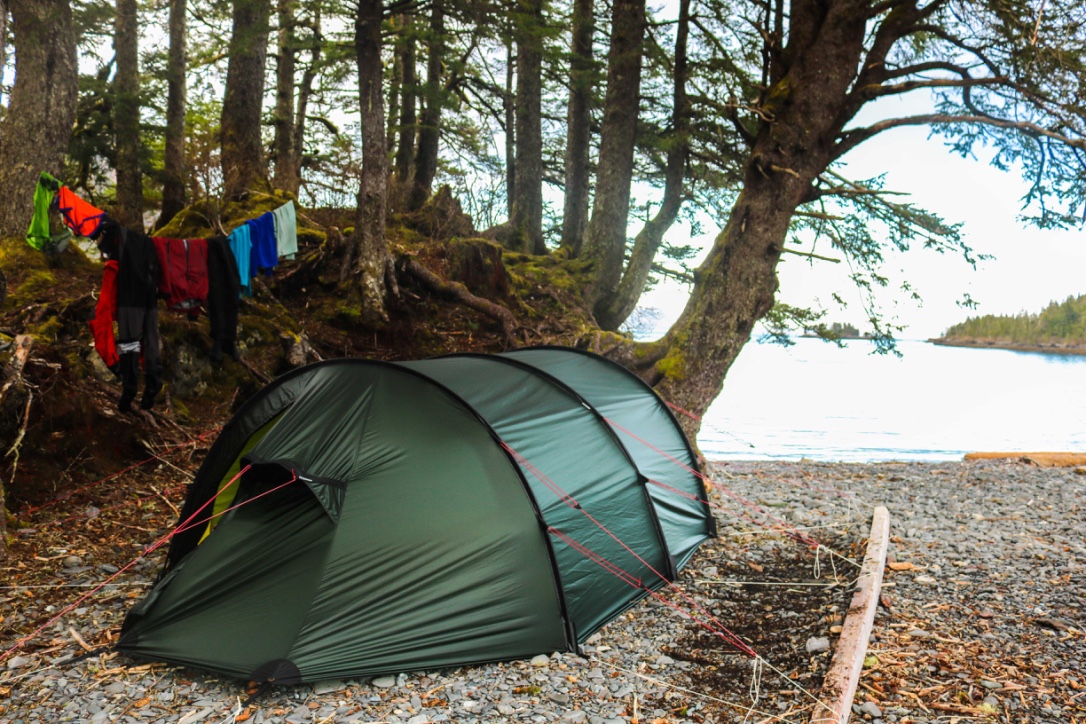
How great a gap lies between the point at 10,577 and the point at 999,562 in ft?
24.0

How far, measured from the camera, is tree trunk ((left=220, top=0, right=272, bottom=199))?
35.3 ft

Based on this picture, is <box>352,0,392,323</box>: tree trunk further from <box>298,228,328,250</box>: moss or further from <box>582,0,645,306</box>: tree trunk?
<box>582,0,645,306</box>: tree trunk

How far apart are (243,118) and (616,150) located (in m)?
5.83

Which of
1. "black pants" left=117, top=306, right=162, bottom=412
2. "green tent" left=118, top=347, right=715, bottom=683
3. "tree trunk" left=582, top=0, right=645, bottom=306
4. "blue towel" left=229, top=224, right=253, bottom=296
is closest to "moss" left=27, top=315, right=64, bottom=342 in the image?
"black pants" left=117, top=306, right=162, bottom=412

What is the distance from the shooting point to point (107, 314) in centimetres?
561

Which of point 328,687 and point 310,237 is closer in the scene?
point 328,687

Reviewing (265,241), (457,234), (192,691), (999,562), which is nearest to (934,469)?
(999,562)

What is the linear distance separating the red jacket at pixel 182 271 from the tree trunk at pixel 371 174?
11.6 ft

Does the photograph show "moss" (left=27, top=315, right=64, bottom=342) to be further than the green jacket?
Yes

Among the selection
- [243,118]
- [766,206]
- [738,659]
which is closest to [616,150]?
[766,206]

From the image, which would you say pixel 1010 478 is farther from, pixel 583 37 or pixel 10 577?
pixel 10 577

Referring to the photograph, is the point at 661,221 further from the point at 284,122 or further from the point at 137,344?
the point at 137,344

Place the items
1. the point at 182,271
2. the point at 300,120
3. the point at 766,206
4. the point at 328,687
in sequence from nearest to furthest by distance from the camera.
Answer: the point at 328,687
the point at 182,271
the point at 766,206
the point at 300,120

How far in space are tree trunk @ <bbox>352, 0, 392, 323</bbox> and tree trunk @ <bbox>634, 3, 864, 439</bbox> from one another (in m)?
3.72
